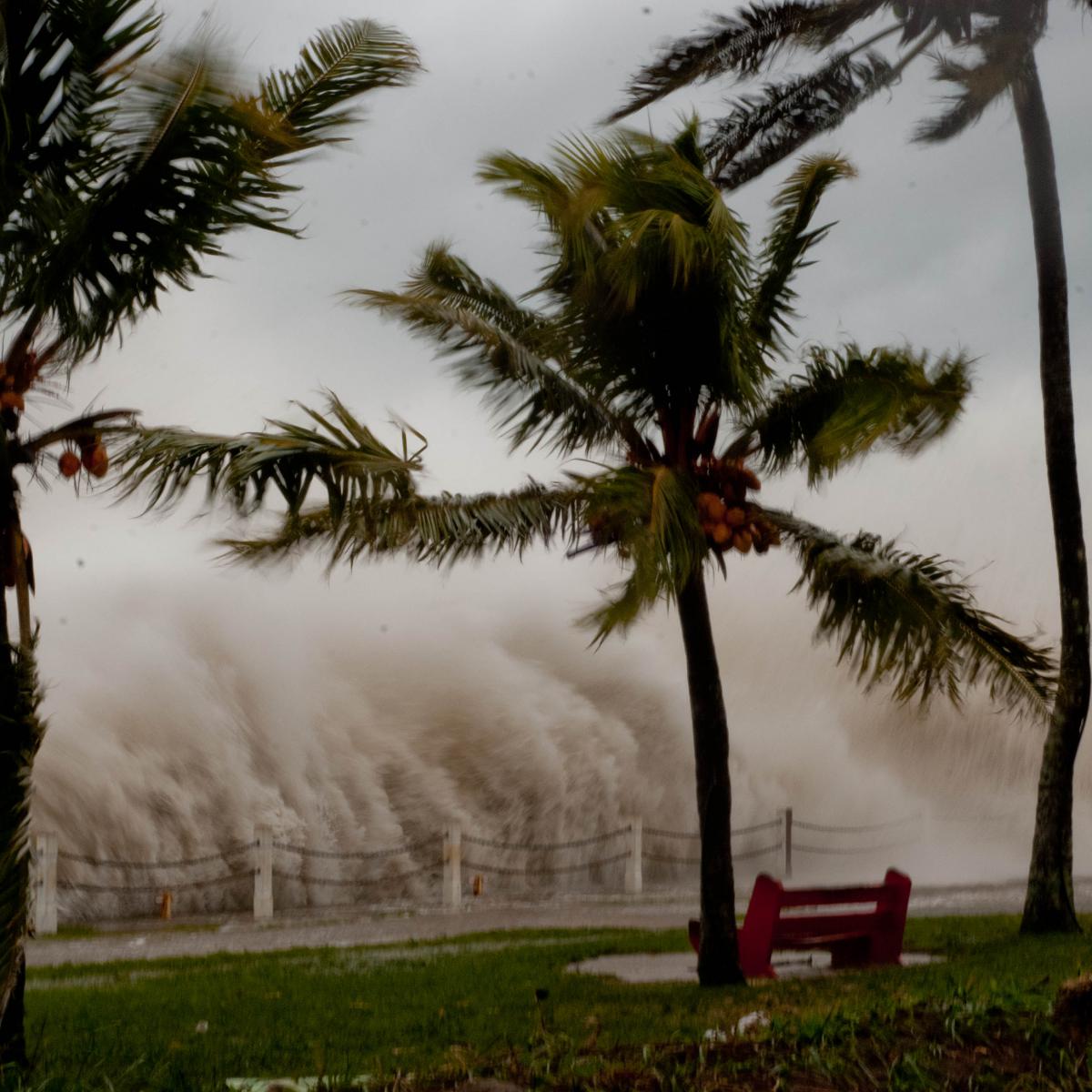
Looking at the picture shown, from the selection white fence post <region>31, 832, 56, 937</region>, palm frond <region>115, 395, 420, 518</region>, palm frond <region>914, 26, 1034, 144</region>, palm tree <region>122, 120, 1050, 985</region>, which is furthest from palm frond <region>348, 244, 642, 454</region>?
white fence post <region>31, 832, 56, 937</region>

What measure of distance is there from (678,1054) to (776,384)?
526 centimetres

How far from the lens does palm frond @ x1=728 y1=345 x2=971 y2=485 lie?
26.1ft

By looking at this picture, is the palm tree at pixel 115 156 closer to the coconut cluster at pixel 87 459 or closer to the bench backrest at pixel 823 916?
the coconut cluster at pixel 87 459

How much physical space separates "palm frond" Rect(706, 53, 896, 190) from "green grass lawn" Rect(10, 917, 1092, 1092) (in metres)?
6.87

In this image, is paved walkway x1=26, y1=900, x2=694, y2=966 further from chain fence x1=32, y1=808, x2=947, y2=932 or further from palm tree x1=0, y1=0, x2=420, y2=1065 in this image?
palm tree x1=0, y1=0, x2=420, y2=1065

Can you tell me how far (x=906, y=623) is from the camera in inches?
316

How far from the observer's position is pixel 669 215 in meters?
7.33

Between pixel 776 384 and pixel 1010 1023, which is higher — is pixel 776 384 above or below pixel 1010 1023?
above

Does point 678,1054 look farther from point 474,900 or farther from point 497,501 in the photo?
point 474,900

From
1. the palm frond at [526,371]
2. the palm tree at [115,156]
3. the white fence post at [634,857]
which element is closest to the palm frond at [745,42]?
the palm frond at [526,371]

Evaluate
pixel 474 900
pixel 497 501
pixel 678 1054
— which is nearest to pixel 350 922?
pixel 474 900

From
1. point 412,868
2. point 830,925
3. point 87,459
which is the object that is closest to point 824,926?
point 830,925

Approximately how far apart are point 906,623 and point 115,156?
16.9 feet

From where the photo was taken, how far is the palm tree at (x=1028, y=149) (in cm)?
1156
